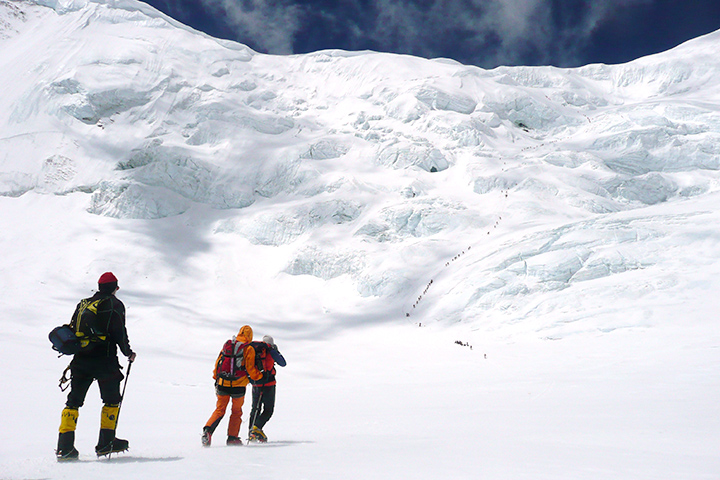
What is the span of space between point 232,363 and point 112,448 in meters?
1.78

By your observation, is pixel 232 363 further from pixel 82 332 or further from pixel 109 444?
pixel 82 332

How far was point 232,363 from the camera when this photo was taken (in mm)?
6527

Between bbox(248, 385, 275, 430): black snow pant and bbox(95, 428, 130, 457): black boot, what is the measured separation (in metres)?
2.06

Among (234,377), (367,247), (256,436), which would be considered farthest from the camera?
(367,247)

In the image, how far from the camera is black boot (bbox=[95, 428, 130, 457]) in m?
5.05

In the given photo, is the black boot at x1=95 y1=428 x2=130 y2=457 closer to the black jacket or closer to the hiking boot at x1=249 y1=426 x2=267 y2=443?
the black jacket

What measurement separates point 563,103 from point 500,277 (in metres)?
35.9

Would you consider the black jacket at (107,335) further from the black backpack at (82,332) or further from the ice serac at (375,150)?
the ice serac at (375,150)

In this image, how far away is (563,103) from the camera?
170ft

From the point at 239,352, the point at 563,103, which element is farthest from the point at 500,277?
the point at 563,103

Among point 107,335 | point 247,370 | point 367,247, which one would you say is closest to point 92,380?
point 107,335

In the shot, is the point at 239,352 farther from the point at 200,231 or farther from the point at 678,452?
the point at 200,231

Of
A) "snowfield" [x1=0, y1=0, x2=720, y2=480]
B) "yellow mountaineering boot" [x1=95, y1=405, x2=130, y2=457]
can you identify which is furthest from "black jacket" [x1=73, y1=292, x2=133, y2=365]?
"snowfield" [x1=0, y1=0, x2=720, y2=480]

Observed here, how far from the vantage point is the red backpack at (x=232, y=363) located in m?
6.48
